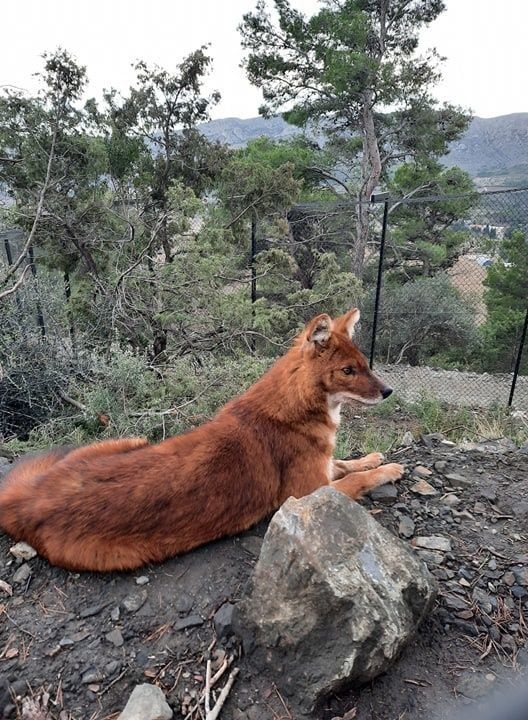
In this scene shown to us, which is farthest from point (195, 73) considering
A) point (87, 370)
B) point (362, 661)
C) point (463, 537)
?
point (362, 661)

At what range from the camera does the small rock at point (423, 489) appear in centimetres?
299

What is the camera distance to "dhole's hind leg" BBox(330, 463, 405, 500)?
2904 millimetres

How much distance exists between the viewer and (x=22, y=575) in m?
2.29

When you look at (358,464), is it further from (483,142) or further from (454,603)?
(483,142)

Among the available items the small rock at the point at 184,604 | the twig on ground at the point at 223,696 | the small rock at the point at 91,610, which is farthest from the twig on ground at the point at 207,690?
the small rock at the point at 91,610

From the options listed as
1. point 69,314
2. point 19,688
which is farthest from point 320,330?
point 69,314

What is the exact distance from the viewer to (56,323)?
19.6ft

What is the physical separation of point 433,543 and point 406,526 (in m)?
0.19

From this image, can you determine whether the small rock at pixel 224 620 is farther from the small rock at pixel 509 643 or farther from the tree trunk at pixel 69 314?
the tree trunk at pixel 69 314

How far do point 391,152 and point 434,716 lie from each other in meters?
17.0

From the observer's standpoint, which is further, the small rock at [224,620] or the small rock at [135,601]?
the small rock at [135,601]

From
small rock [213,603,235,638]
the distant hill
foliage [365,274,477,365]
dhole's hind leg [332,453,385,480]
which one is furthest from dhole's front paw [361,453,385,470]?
foliage [365,274,477,365]

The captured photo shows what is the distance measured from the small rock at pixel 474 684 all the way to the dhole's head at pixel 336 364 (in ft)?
4.99

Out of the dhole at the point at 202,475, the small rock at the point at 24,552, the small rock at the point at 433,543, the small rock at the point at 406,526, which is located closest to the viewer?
the dhole at the point at 202,475
